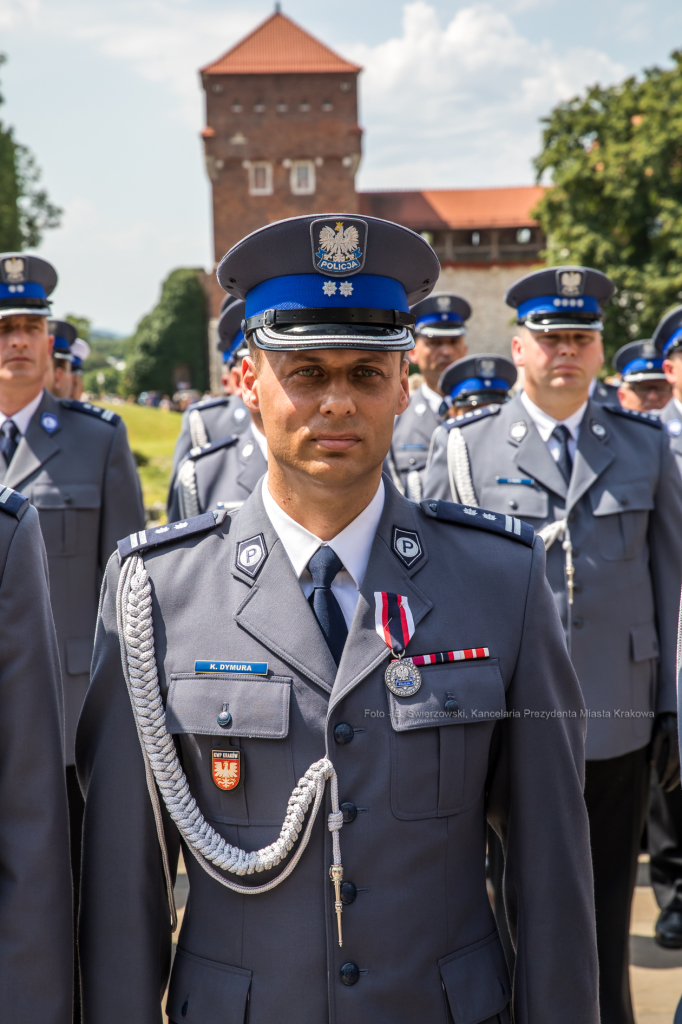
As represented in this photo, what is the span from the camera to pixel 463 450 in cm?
399

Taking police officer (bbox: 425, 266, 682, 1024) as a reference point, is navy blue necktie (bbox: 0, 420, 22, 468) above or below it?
above

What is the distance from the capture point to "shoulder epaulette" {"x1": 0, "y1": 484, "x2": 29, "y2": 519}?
174 centimetres

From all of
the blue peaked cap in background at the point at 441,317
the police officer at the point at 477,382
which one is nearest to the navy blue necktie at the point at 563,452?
the police officer at the point at 477,382

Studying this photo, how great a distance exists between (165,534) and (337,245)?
0.64 m

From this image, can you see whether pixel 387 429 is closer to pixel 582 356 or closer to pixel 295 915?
pixel 295 915

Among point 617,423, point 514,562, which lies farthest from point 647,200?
point 514,562

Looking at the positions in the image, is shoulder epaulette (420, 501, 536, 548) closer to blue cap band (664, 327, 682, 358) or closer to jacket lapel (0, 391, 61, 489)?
jacket lapel (0, 391, 61, 489)

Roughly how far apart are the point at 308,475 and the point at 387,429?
0.55ft

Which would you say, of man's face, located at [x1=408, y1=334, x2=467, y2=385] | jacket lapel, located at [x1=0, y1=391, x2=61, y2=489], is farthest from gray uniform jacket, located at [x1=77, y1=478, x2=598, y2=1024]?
man's face, located at [x1=408, y1=334, x2=467, y2=385]

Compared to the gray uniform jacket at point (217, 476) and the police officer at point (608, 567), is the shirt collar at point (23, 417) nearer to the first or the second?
the gray uniform jacket at point (217, 476)

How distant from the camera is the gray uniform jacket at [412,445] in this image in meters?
6.54

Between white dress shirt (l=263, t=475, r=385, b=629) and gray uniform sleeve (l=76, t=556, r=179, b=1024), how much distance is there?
36cm

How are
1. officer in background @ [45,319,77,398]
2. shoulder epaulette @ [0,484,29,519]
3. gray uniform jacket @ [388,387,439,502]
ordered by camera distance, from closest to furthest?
shoulder epaulette @ [0,484,29,519] → gray uniform jacket @ [388,387,439,502] → officer in background @ [45,319,77,398]

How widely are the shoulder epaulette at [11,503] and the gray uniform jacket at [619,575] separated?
7.30 ft
